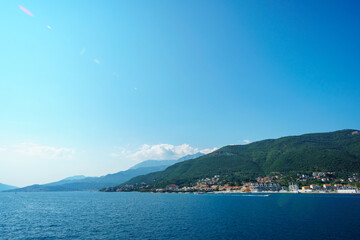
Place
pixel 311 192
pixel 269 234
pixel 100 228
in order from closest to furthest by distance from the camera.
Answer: pixel 269 234 < pixel 100 228 < pixel 311 192

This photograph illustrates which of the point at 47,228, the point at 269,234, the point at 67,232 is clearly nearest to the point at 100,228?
the point at 67,232

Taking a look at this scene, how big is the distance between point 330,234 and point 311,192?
596 ft

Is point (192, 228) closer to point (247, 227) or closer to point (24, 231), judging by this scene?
point (247, 227)

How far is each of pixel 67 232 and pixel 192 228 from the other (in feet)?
105

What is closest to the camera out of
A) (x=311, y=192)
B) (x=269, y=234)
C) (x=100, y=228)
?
(x=269, y=234)

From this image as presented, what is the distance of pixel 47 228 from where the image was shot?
5691cm

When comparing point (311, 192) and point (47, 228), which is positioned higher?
point (47, 228)

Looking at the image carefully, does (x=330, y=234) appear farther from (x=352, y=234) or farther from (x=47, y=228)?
(x=47, y=228)

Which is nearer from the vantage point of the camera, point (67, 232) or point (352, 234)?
point (352, 234)

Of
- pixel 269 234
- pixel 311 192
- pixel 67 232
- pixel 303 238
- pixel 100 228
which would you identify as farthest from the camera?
pixel 311 192

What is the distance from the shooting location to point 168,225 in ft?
187

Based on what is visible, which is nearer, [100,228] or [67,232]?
[67,232]

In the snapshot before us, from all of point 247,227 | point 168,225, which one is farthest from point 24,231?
point 247,227

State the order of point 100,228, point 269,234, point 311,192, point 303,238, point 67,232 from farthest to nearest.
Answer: point 311,192
point 100,228
point 67,232
point 269,234
point 303,238
